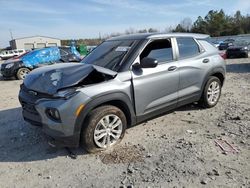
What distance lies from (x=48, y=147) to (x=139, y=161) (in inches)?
63.0

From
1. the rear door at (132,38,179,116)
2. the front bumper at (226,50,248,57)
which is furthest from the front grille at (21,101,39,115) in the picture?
the front bumper at (226,50,248,57)

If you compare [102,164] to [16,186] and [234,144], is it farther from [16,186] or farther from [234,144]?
[234,144]

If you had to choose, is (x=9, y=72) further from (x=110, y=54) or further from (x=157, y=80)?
(x=157, y=80)

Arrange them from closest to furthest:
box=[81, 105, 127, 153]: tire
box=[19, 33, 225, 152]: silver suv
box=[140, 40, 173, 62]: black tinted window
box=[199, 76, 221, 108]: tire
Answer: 1. box=[19, 33, 225, 152]: silver suv
2. box=[81, 105, 127, 153]: tire
3. box=[140, 40, 173, 62]: black tinted window
4. box=[199, 76, 221, 108]: tire

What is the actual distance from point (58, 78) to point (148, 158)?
1.86 metres

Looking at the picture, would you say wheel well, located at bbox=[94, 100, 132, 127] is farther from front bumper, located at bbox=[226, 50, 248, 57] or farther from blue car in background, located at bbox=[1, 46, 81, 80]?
front bumper, located at bbox=[226, 50, 248, 57]

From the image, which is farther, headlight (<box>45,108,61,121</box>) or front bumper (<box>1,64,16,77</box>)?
front bumper (<box>1,64,16,77</box>)

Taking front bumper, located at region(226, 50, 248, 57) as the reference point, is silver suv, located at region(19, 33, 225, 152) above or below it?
above

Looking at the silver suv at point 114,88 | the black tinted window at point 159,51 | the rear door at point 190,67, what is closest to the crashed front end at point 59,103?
the silver suv at point 114,88

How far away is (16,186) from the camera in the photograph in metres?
3.21

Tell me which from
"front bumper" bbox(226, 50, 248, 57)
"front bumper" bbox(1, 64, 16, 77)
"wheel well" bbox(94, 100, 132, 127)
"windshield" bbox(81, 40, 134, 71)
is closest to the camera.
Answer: "wheel well" bbox(94, 100, 132, 127)

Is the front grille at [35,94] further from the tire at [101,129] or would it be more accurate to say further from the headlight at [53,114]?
the tire at [101,129]

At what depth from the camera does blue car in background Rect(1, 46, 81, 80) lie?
1264 centimetres

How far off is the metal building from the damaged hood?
227 feet
